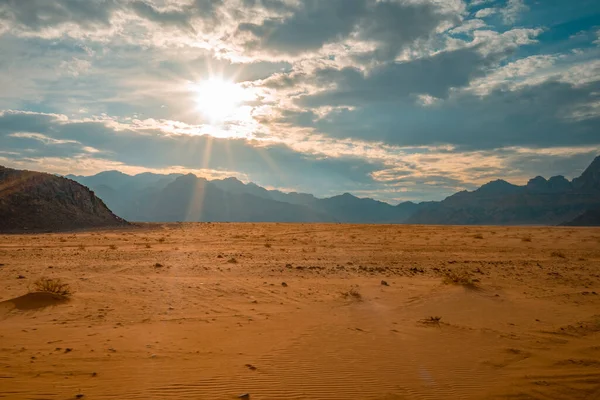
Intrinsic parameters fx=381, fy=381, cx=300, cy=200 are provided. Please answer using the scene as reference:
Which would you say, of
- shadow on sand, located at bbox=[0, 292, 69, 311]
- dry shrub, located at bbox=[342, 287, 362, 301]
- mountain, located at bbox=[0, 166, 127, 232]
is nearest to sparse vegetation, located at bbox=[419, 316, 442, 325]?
dry shrub, located at bbox=[342, 287, 362, 301]

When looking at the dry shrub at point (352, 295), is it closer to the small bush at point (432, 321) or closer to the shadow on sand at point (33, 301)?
the small bush at point (432, 321)

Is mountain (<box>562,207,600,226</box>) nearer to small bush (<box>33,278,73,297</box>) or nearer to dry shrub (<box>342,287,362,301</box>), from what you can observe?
dry shrub (<box>342,287,362,301</box>)

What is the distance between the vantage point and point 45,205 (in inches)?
1609

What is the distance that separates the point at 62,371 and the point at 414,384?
5.56 metres

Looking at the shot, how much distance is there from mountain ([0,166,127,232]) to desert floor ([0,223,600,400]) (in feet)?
84.8

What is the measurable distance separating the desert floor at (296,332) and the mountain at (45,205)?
2584 centimetres

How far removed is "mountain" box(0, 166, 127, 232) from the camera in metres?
37.4

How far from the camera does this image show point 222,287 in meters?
12.0

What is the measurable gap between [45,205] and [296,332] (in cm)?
4258

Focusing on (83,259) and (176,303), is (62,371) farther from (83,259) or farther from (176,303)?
(83,259)

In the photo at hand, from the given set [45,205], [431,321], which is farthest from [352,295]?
[45,205]

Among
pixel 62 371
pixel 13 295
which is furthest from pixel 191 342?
pixel 13 295

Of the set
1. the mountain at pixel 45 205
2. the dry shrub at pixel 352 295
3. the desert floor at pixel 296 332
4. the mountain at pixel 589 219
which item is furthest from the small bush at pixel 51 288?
the mountain at pixel 589 219

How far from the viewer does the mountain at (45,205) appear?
1474 inches
